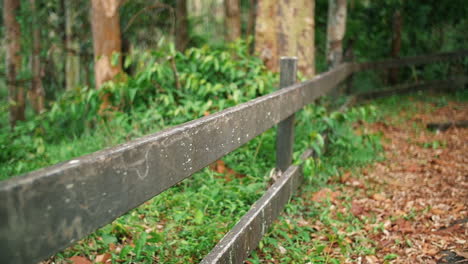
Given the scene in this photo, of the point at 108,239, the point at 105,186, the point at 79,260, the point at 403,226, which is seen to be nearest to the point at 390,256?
the point at 403,226

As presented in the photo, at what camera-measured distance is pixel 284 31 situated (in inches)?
247

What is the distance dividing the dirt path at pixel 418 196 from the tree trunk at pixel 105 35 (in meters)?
3.79

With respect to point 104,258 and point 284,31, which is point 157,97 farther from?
point 104,258

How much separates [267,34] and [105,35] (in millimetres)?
2424

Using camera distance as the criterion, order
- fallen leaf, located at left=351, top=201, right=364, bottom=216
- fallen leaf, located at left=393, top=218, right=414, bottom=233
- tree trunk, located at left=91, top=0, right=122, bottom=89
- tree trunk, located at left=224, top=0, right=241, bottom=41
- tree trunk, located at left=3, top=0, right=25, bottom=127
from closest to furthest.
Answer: fallen leaf, located at left=393, top=218, right=414, bottom=233 < fallen leaf, located at left=351, top=201, right=364, bottom=216 < tree trunk, located at left=91, top=0, right=122, bottom=89 < tree trunk, located at left=3, top=0, right=25, bottom=127 < tree trunk, located at left=224, top=0, right=241, bottom=41

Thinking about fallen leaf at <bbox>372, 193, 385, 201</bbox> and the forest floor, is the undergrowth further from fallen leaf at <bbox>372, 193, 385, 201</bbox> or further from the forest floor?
fallen leaf at <bbox>372, 193, 385, 201</bbox>

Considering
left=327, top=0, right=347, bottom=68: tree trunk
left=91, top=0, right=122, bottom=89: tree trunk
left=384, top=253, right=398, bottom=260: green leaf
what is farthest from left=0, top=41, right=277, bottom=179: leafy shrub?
left=327, top=0, right=347, bottom=68: tree trunk

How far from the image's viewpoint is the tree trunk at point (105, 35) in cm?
618

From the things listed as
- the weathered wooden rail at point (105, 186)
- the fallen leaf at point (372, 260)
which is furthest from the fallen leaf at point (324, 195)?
the weathered wooden rail at point (105, 186)

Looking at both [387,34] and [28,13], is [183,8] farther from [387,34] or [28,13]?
[387,34]

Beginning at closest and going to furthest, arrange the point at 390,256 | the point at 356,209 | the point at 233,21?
the point at 390,256 < the point at 356,209 < the point at 233,21

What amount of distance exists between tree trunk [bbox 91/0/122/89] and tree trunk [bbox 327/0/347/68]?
13.3ft

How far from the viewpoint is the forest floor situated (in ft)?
10.6

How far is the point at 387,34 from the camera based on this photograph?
41.3 ft
